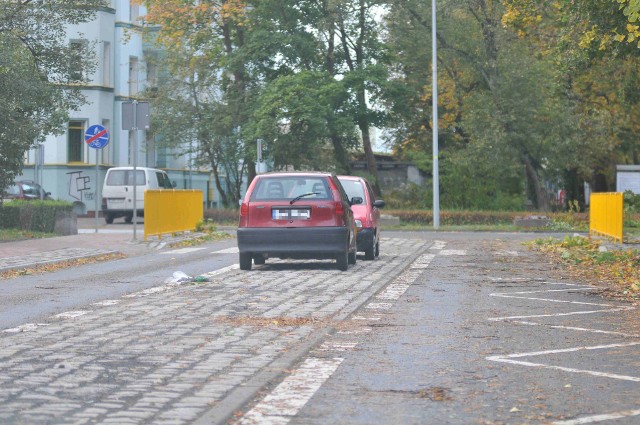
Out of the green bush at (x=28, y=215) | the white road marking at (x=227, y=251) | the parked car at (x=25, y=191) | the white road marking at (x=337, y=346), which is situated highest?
the parked car at (x=25, y=191)

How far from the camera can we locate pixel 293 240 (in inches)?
747

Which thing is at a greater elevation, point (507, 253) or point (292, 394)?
point (507, 253)

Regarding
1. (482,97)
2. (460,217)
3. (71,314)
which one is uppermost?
(482,97)

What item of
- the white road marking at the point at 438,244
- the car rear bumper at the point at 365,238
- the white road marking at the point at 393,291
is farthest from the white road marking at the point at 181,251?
the white road marking at the point at 393,291

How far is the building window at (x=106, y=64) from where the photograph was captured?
59.3 meters

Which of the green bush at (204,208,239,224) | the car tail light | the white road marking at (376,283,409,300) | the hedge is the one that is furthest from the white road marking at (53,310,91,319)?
the green bush at (204,208,239,224)

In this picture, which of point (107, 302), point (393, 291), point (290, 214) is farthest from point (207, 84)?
point (107, 302)

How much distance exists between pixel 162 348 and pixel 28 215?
853 inches

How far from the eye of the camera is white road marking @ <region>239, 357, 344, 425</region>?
707 centimetres

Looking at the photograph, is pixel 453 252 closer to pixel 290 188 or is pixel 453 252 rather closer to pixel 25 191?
pixel 290 188

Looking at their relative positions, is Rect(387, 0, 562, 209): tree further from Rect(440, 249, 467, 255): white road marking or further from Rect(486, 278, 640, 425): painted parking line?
Rect(486, 278, 640, 425): painted parking line

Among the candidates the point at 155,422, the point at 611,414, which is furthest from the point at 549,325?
the point at 155,422

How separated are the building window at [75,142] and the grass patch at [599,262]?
108 feet

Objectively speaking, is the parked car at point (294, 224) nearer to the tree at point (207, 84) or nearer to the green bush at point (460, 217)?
the green bush at point (460, 217)
